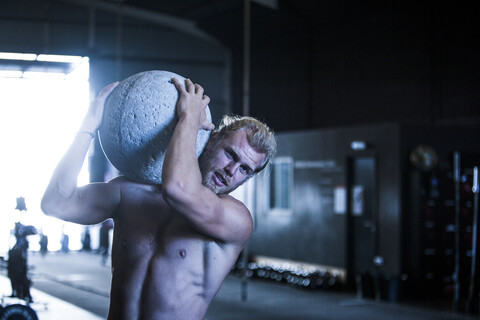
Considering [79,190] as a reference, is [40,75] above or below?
above

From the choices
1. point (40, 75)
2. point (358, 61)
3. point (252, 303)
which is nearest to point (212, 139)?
point (40, 75)

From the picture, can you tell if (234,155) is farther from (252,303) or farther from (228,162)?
(252,303)

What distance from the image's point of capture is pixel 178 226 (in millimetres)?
1833

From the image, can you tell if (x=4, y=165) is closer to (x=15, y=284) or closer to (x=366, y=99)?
(x=15, y=284)

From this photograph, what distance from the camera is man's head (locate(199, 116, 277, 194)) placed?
1.79 metres

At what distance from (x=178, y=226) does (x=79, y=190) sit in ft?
0.91


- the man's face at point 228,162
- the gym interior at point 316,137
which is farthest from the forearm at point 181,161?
the gym interior at point 316,137

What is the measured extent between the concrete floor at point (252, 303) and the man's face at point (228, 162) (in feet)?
9.79

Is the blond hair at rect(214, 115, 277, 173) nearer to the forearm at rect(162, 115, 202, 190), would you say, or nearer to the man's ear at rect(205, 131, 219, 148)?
the man's ear at rect(205, 131, 219, 148)

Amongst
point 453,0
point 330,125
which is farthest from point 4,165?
point 330,125

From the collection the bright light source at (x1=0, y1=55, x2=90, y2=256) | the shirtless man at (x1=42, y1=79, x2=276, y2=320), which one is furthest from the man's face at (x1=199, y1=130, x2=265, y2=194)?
the bright light source at (x1=0, y1=55, x2=90, y2=256)

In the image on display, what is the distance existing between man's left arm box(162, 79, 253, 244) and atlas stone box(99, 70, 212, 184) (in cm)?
4

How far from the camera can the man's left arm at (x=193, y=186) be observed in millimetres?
1634

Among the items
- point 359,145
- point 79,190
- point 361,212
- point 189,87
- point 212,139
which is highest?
point 359,145
